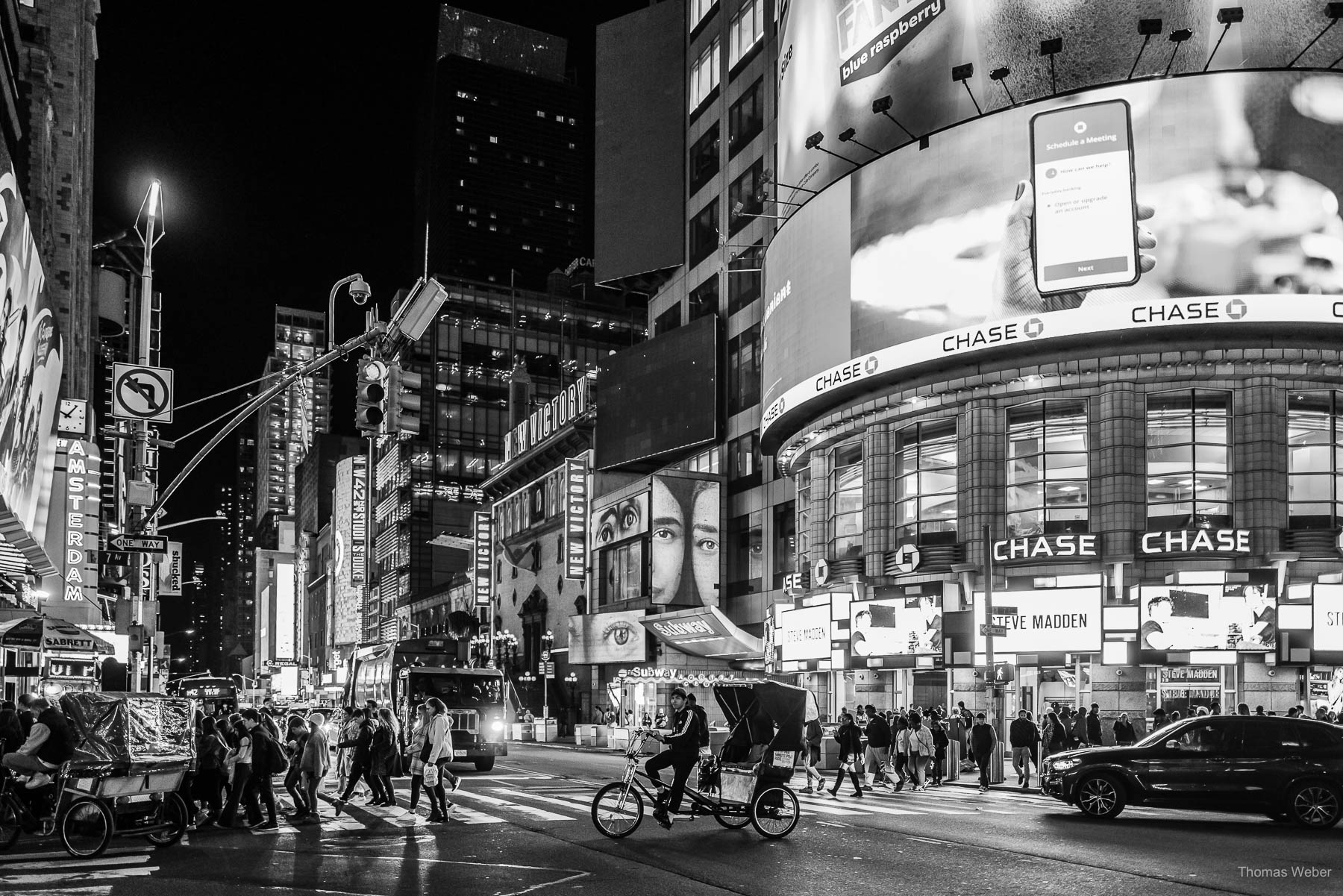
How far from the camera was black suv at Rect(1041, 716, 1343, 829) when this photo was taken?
19.8 meters

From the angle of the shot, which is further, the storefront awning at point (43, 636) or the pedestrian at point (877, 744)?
the pedestrian at point (877, 744)

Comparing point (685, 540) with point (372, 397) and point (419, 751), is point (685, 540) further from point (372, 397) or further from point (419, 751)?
point (372, 397)

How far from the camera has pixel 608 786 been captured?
58.2 ft

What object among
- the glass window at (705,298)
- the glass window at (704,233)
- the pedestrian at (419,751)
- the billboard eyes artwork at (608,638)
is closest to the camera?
the pedestrian at (419,751)

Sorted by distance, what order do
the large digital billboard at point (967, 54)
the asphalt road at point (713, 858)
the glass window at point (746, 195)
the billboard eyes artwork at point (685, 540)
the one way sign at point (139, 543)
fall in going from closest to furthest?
the asphalt road at point (713, 858), the one way sign at point (139, 543), the large digital billboard at point (967, 54), the glass window at point (746, 195), the billboard eyes artwork at point (685, 540)

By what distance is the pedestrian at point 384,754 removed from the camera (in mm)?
22719

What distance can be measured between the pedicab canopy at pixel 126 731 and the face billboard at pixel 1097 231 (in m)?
27.0

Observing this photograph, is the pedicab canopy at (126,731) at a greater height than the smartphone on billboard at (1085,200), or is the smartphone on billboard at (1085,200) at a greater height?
the smartphone on billboard at (1085,200)

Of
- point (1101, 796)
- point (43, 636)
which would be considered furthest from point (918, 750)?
point (43, 636)

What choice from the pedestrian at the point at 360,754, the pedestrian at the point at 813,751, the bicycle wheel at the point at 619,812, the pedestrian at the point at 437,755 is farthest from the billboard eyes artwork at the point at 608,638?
the bicycle wheel at the point at 619,812

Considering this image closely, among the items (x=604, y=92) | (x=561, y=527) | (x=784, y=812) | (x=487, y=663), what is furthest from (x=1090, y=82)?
(x=561, y=527)

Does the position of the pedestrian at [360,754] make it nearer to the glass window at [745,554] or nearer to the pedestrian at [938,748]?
the pedestrian at [938,748]

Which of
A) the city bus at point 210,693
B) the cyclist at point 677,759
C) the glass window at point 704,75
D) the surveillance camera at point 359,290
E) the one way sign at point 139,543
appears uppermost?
the glass window at point 704,75

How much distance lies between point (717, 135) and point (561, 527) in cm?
2748
